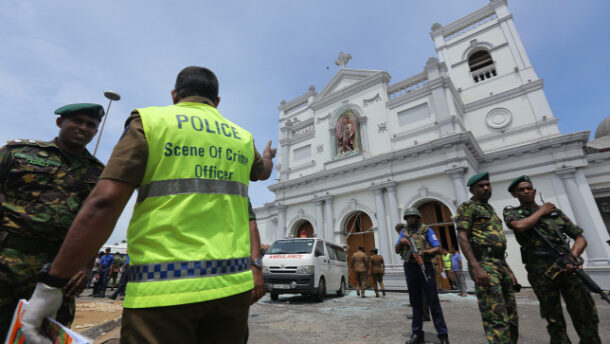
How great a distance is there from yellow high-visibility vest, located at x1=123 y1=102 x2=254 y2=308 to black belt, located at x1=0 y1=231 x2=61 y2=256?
50.1 inches

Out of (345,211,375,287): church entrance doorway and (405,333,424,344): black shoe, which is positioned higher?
(345,211,375,287): church entrance doorway

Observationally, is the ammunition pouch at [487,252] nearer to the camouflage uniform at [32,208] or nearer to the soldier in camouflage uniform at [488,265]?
the soldier in camouflage uniform at [488,265]

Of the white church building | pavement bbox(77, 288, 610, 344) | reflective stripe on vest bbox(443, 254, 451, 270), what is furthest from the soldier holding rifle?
the white church building

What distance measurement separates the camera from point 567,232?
9.97ft

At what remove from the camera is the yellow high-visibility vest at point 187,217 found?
1.08 meters

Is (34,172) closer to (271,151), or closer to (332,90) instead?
(271,151)

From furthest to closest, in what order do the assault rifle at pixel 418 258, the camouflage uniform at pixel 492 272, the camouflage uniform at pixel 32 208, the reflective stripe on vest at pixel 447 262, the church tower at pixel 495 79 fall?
1. the church tower at pixel 495 79
2. the reflective stripe on vest at pixel 447 262
3. the assault rifle at pixel 418 258
4. the camouflage uniform at pixel 492 272
5. the camouflage uniform at pixel 32 208

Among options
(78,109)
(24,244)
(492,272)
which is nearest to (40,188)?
(24,244)

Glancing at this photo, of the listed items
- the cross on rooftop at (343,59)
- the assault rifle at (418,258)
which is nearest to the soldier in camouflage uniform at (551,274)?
the assault rifle at (418,258)

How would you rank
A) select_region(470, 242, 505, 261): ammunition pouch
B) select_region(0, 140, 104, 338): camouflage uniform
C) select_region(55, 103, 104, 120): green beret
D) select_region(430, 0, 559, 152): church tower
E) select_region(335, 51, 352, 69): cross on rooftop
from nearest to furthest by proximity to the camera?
select_region(0, 140, 104, 338): camouflage uniform
select_region(55, 103, 104, 120): green beret
select_region(470, 242, 505, 261): ammunition pouch
select_region(430, 0, 559, 152): church tower
select_region(335, 51, 352, 69): cross on rooftop

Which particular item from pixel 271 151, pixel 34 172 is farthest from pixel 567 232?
pixel 34 172

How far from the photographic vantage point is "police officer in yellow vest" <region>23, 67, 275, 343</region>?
106cm

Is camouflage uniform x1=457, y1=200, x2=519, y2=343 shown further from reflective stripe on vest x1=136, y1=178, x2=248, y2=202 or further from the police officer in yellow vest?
reflective stripe on vest x1=136, y1=178, x2=248, y2=202

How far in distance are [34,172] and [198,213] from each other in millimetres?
1682
